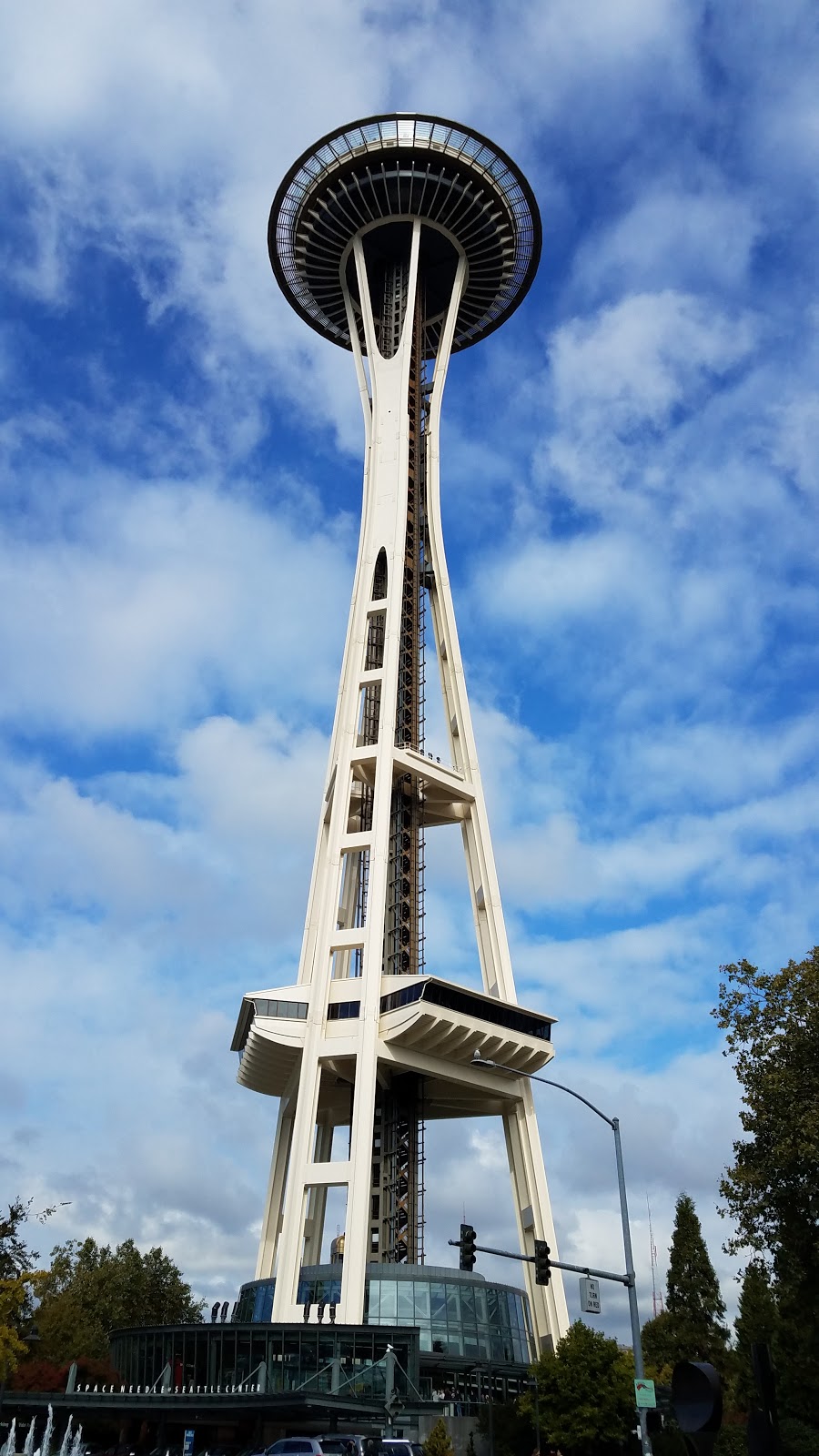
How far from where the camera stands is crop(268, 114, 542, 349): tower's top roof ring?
71312mm

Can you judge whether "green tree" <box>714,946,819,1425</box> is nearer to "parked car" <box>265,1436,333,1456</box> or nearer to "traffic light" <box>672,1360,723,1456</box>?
"parked car" <box>265,1436,333,1456</box>

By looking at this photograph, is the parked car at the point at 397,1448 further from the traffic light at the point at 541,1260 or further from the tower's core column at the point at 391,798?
the tower's core column at the point at 391,798

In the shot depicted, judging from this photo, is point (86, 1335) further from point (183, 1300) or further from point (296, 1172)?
point (296, 1172)

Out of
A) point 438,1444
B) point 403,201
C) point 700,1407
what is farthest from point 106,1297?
point 700,1407

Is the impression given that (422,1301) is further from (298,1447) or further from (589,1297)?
(589,1297)

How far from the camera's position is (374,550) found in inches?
2699

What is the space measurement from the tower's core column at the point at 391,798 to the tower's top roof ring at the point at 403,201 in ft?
0.41

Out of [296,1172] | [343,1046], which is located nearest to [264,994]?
[343,1046]

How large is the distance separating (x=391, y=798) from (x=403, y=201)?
3737 centimetres

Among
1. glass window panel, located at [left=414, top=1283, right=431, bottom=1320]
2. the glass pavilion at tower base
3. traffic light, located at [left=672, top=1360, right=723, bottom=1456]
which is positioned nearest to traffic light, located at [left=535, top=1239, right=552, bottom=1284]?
the glass pavilion at tower base

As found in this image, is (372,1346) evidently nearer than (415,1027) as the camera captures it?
Yes

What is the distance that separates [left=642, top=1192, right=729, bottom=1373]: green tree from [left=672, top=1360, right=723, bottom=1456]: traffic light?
232 ft

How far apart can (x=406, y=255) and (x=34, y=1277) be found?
208ft

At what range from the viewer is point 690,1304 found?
7281 cm
